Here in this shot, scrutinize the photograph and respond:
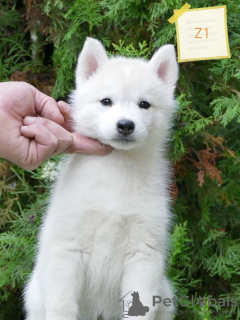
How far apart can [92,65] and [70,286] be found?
994mm

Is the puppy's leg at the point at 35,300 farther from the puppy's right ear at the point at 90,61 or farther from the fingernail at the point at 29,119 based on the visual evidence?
the puppy's right ear at the point at 90,61

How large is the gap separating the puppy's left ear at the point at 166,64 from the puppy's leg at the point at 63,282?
0.90 metres

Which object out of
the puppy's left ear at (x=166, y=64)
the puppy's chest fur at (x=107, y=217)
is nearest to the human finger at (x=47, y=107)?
the puppy's chest fur at (x=107, y=217)

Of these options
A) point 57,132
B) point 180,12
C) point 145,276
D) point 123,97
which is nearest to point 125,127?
point 123,97

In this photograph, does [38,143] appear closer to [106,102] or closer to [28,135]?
[28,135]

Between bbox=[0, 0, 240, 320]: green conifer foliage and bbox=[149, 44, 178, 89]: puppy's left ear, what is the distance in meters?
0.46

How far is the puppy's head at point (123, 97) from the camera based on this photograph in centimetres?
199

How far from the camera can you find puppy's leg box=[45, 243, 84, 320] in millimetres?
1919

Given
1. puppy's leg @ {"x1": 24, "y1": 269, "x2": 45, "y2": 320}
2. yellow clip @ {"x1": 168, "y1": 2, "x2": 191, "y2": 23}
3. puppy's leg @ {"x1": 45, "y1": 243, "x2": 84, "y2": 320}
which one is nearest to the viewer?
puppy's leg @ {"x1": 45, "y1": 243, "x2": 84, "y2": 320}

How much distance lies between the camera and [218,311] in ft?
10.0

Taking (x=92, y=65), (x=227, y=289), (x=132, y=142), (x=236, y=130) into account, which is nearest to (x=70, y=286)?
(x=132, y=142)

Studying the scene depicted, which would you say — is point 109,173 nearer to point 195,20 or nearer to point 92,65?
point 92,65

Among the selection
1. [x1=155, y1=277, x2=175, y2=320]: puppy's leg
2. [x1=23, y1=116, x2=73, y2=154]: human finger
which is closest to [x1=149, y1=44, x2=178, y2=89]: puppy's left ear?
Answer: [x1=23, y1=116, x2=73, y2=154]: human finger

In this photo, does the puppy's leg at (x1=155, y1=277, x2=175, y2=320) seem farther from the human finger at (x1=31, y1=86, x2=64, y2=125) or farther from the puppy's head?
the human finger at (x1=31, y1=86, x2=64, y2=125)
